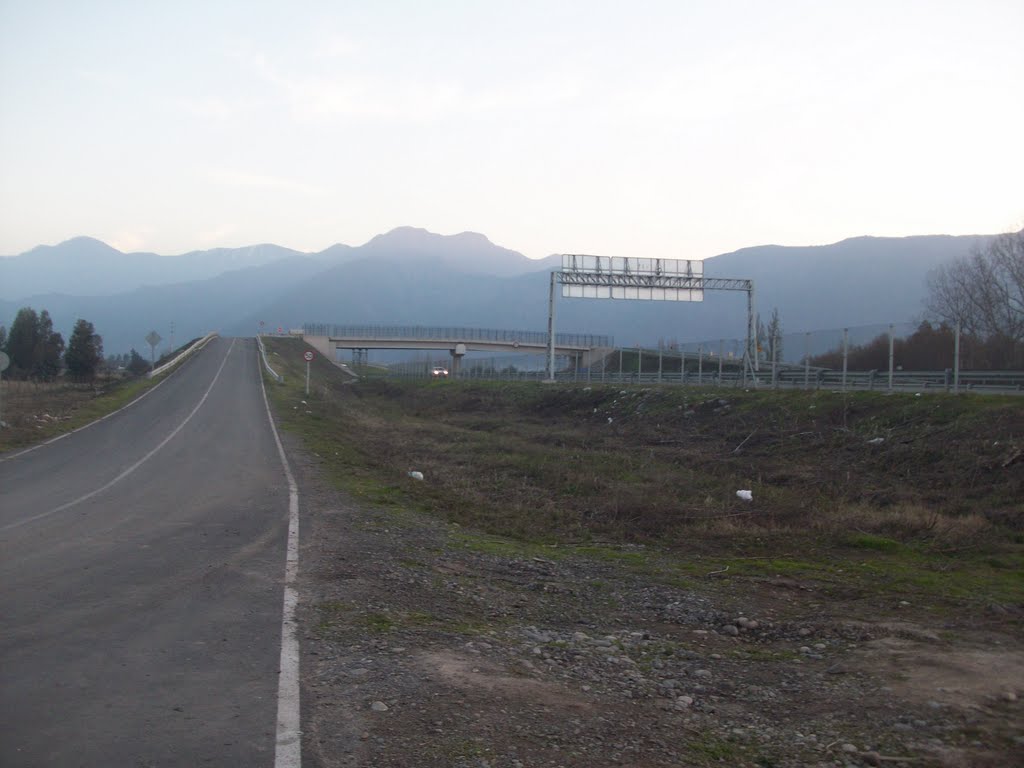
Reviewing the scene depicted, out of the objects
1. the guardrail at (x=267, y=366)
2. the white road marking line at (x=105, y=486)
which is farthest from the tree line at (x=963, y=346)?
the guardrail at (x=267, y=366)

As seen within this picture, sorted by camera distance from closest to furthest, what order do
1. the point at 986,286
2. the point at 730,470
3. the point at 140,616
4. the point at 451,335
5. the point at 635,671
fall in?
the point at 635,671
the point at 140,616
the point at 730,470
the point at 986,286
the point at 451,335

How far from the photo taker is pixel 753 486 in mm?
17953

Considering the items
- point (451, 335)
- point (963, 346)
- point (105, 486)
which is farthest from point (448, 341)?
point (105, 486)

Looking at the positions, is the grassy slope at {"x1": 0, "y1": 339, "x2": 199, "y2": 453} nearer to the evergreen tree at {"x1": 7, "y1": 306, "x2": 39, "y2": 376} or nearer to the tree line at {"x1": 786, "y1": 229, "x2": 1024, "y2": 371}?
the tree line at {"x1": 786, "y1": 229, "x2": 1024, "y2": 371}

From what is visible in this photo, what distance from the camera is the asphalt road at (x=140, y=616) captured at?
15.4ft

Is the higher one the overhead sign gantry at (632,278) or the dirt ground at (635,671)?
the overhead sign gantry at (632,278)

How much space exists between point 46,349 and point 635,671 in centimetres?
9438

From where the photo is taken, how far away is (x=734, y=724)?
17.3ft

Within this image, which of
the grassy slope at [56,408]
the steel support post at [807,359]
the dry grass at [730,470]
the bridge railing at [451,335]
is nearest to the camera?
the dry grass at [730,470]

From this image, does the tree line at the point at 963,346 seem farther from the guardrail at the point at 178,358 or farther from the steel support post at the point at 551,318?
the guardrail at the point at 178,358

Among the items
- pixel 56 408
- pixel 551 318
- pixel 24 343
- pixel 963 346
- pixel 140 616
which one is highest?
pixel 551 318

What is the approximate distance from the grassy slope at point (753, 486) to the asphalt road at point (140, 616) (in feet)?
11.3

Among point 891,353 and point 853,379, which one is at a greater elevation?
point 891,353

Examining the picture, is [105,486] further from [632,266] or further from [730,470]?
[632,266]
